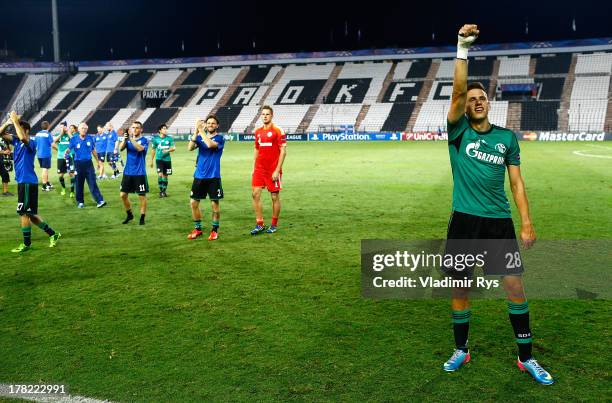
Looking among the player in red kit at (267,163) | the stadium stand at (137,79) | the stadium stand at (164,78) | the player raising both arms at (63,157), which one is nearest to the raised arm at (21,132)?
the player in red kit at (267,163)

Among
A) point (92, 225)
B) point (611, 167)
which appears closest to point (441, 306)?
point (92, 225)

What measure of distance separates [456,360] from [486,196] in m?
1.40

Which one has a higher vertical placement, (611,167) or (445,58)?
(445,58)

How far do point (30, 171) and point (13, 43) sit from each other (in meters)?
80.9

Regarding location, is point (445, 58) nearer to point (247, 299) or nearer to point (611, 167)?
point (611, 167)

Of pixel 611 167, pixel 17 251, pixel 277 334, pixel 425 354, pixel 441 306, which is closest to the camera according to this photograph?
pixel 425 354

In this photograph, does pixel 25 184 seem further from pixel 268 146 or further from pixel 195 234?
pixel 268 146

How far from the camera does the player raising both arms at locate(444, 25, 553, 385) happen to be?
416cm

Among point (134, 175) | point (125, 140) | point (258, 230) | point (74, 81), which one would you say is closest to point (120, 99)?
point (74, 81)

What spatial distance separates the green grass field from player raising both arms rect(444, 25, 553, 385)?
13.5 inches

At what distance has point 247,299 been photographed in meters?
6.11

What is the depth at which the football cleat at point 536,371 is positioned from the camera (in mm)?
4055

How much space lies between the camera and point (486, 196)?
4266 millimetres

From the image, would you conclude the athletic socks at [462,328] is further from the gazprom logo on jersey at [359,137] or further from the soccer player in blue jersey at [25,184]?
the gazprom logo on jersey at [359,137]
